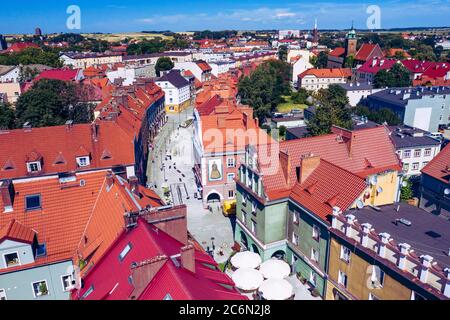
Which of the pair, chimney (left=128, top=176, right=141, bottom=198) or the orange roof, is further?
the orange roof

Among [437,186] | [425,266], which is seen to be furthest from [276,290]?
[437,186]

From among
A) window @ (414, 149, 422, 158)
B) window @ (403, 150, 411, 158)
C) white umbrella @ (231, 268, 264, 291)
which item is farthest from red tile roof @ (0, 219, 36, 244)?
window @ (414, 149, 422, 158)

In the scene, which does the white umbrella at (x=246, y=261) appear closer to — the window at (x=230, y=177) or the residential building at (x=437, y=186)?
the window at (x=230, y=177)

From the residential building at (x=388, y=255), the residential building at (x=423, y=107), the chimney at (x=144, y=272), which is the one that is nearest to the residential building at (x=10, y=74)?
the residential building at (x=423, y=107)

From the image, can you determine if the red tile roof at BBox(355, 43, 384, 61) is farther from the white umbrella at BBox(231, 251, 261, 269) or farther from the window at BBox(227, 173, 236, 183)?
the white umbrella at BBox(231, 251, 261, 269)

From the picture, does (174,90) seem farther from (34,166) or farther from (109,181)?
(109,181)

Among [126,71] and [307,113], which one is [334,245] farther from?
[126,71]

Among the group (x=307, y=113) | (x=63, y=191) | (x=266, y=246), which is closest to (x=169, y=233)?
(x=63, y=191)
